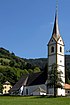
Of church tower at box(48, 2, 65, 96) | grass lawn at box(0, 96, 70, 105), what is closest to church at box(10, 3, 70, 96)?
church tower at box(48, 2, 65, 96)

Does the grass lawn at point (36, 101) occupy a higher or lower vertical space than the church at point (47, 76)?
lower

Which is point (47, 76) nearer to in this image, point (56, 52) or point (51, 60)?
point (51, 60)

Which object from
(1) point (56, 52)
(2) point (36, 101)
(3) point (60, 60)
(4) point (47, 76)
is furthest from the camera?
(1) point (56, 52)

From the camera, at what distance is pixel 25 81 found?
10769 centimetres

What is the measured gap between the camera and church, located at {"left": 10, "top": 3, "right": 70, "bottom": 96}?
3689 inches

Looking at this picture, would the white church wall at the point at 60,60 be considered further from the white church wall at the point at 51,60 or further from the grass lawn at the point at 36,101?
the grass lawn at the point at 36,101

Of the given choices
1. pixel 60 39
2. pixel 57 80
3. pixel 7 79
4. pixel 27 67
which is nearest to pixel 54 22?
pixel 60 39

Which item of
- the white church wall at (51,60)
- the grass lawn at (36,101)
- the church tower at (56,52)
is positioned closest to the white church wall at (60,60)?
the church tower at (56,52)

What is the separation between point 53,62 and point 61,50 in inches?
230

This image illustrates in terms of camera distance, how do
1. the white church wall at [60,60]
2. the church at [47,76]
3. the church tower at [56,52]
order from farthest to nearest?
the white church wall at [60,60]
the church at [47,76]
the church tower at [56,52]

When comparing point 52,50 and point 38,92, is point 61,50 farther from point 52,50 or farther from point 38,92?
point 38,92

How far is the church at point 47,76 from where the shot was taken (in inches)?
3689

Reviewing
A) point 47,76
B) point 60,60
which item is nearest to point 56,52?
point 60,60

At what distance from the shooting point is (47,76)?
9462cm
